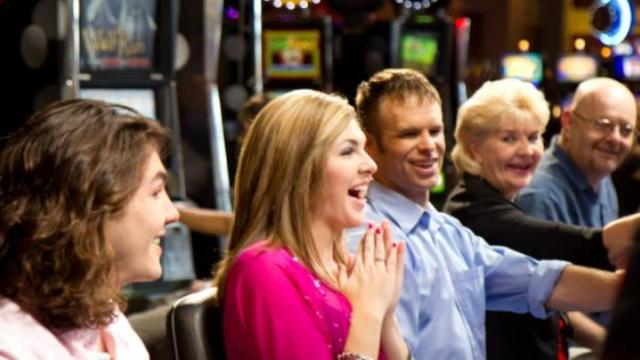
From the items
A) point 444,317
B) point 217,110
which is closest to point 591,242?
point 444,317

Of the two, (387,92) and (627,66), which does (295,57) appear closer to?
(387,92)

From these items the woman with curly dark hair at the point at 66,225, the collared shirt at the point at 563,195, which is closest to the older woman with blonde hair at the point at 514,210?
the collared shirt at the point at 563,195

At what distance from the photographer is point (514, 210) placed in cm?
364

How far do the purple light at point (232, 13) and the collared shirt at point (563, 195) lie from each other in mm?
5596

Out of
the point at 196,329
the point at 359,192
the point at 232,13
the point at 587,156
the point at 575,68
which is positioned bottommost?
the point at 575,68

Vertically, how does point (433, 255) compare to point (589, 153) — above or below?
below

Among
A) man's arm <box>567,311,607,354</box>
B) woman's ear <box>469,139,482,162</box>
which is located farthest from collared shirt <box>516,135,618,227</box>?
man's arm <box>567,311,607,354</box>

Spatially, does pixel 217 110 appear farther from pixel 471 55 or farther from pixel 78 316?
pixel 471 55

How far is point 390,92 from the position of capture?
311 cm

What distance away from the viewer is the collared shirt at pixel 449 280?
2963mm

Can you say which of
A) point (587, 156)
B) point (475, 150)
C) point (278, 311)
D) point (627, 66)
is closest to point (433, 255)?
point (278, 311)

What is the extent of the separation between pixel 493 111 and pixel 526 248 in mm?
489

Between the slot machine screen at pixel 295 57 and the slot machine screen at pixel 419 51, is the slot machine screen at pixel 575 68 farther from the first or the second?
the slot machine screen at pixel 295 57

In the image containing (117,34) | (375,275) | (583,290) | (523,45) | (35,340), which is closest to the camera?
(35,340)
